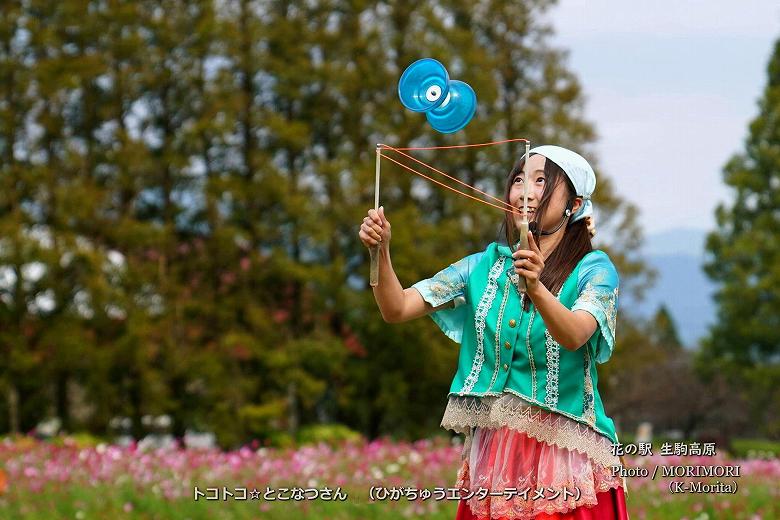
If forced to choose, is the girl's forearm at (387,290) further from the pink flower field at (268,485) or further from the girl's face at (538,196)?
the pink flower field at (268,485)

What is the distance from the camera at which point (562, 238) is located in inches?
133

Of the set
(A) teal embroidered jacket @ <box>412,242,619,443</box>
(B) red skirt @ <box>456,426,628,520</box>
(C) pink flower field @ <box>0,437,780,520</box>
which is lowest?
(C) pink flower field @ <box>0,437,780,520</box>

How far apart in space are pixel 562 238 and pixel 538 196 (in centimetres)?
15

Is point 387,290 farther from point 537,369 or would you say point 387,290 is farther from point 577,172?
point 577,172

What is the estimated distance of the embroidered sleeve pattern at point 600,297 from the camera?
313 cm

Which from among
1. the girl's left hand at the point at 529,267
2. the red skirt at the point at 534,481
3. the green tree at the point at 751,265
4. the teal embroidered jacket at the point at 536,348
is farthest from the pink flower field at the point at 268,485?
the green tree at the point at 751,265

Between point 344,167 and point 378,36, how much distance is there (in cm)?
231

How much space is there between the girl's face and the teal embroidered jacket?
147 millimetres

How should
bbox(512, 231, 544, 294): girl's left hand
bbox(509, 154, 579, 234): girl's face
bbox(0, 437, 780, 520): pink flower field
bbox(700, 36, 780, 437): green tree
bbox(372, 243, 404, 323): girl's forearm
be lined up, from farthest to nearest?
bbox(700, 36, 780, 437): green tree → bbox(0, 437, 780, 520): pink flower field → bbox(509, 154, 579, 234): girl's face → bbox(372, 243, 404, 323): girl's forearm → bbox(512, 231, 544, 294): girl's left hand

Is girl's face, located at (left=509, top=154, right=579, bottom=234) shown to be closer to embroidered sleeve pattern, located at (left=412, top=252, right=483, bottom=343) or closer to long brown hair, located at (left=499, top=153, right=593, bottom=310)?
long brown hair, located at (left=499, top=153, right=593, bottom=310)

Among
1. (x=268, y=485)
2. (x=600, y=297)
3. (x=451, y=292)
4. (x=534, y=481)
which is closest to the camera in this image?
(x=600, y=297)

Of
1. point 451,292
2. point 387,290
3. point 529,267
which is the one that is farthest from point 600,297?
point 387,290

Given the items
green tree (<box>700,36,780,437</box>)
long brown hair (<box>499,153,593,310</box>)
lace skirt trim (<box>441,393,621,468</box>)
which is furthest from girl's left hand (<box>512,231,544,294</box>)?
green tree (<box>700,36,780,437</box>)

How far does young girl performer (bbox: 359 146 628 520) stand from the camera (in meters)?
3.24
